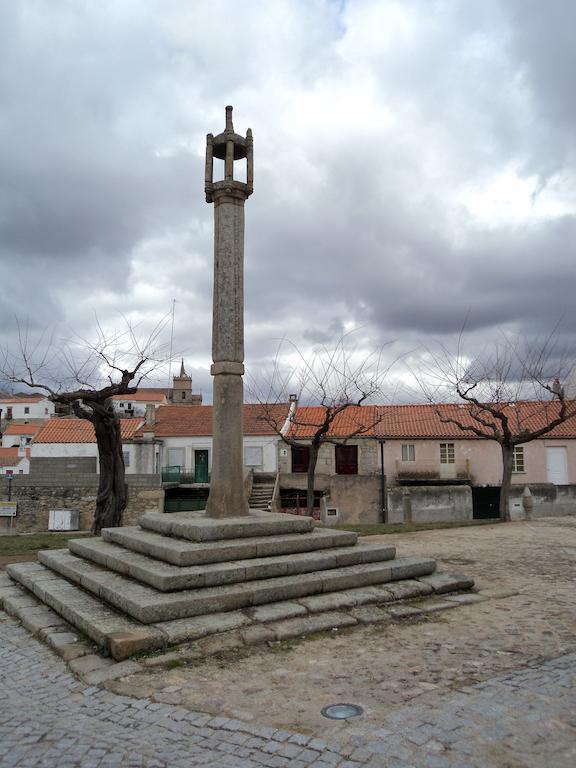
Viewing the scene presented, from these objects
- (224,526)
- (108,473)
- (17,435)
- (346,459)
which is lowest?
(224,526)

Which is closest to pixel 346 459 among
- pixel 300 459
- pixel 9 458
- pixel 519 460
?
pixel 300 459

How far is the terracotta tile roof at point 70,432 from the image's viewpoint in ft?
117

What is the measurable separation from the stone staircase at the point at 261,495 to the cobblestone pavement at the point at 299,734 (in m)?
23.9

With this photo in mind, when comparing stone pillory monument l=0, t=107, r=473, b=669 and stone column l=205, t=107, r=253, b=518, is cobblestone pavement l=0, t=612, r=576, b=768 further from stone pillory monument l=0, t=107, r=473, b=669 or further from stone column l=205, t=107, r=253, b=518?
stone column l=205, t=107, r=253, b=518

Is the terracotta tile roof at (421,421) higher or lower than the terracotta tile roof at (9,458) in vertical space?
higher

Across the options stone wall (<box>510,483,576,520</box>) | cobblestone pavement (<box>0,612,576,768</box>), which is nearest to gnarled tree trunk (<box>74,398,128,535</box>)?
cobblestone pavement (<box>0,612,576,768</box>)

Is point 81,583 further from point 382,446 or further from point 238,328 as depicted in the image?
point 382,446

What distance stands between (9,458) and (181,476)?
28.1 m

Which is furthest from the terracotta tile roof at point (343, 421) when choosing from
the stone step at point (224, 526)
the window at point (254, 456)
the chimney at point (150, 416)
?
A: the stone step at point (224, 526)

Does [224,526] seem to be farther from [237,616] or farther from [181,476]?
[181,476]

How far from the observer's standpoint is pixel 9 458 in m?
54.1

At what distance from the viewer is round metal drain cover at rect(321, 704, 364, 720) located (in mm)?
3745

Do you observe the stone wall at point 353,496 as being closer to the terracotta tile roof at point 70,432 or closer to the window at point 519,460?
the window at point 519,460

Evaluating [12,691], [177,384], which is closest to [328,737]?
[12,691]
